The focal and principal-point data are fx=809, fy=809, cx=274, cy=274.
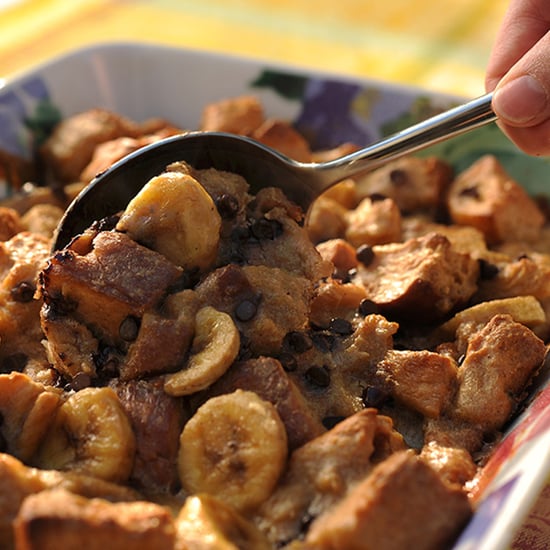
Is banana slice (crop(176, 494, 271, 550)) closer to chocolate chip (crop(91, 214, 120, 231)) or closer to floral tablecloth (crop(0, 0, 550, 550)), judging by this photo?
chocolate chip (crop(91, 214, 120, 231))

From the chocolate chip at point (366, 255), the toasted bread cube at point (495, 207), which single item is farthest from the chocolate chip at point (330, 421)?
the toasted bread cube at point (495, 207)

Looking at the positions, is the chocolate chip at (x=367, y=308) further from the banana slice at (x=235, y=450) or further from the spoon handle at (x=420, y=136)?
the banana slice at (x=235, y=450)

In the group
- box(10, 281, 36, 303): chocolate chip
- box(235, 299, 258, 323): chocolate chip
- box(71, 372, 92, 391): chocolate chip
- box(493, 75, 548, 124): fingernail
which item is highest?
box(493, 75, 548, 124): fingernail

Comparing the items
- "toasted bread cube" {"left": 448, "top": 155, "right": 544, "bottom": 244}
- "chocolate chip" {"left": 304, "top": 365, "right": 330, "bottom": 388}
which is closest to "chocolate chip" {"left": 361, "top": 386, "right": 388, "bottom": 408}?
"chocolate chip" {"left": 304, "top": 365, "right": 330, "bottom": 388}

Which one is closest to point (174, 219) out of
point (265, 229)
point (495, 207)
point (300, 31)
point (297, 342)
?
point (265, 229)

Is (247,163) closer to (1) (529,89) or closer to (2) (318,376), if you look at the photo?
(2) (318,376)
